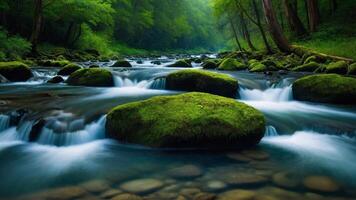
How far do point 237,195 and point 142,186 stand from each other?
103cm

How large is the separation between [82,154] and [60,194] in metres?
1.43

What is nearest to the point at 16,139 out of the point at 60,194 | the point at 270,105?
the point at 60,194

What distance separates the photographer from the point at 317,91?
881 cm

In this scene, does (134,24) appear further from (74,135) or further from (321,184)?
(321,184)

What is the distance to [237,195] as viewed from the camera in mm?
3459

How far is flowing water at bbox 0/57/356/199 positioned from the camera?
369cm

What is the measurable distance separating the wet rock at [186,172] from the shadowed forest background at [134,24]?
14514 mm

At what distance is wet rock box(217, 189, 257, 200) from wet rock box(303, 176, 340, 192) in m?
0.74

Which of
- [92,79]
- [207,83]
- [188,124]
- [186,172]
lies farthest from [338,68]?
[186,172]

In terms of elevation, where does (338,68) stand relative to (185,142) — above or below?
below

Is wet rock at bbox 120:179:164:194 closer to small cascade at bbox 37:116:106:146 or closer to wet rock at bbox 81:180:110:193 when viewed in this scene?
wet rock at bbox 81:180:110:193

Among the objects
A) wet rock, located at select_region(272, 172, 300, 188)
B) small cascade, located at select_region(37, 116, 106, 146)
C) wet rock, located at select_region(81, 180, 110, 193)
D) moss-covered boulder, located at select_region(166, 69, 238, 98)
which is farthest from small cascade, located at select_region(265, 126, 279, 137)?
wet rock, located at select_region(81, 180, 110, 193)

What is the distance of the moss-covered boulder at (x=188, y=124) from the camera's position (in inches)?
191

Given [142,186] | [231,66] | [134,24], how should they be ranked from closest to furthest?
1. [142,186]
2. [231,66]
3. [134,24]
